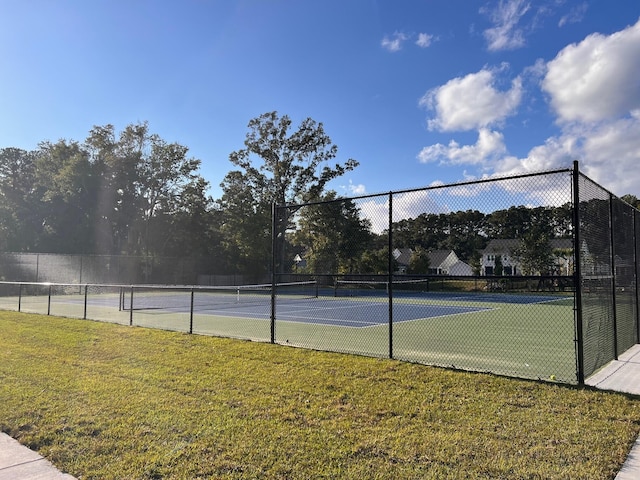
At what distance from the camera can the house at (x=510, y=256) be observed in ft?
19.5

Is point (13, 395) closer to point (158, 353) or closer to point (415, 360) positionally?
point (158, 353)

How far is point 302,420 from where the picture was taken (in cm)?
411

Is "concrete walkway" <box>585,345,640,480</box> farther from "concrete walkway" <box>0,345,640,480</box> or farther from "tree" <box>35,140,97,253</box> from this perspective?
"tree" <box>35,140,97,253</box>

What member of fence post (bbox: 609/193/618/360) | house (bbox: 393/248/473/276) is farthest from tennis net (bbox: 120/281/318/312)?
fence post (bbox: 609/193/618/360)

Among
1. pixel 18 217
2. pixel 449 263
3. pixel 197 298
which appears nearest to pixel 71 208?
pixel 18 217

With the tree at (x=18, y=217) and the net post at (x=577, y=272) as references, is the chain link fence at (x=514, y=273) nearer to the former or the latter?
the net post at (x=577, y=272)

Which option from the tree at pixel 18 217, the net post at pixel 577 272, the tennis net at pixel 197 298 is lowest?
the tennis net at pixel 197 298

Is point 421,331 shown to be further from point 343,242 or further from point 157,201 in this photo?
point 157,201

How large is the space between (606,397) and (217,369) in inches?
179

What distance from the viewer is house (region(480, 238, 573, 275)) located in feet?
19.5

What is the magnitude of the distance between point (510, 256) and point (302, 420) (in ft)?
12.8

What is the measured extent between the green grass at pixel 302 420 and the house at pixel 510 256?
157cm

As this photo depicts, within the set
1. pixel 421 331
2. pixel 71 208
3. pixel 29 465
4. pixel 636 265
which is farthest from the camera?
pixel 71 208

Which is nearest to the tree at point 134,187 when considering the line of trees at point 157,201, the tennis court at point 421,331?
the line of trees at point 157,201
